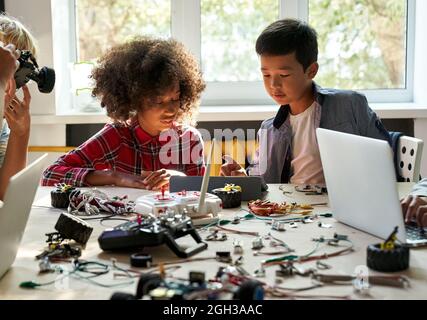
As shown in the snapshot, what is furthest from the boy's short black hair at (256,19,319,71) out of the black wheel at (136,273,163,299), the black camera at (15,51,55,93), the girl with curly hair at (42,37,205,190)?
the black wheel at (136,273,163,299)

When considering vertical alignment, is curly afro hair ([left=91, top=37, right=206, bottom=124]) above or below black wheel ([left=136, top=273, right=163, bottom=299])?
above

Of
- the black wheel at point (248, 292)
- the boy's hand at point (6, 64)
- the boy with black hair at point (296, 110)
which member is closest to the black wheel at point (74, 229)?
the boy's hand at point (6, 64)

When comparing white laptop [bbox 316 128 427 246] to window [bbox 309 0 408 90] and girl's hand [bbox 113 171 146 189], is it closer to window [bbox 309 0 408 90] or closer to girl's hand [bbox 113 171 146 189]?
girl's hand [bbox 113 171 146 189]

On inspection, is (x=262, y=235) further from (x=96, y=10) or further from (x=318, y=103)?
(x=96, y=10)

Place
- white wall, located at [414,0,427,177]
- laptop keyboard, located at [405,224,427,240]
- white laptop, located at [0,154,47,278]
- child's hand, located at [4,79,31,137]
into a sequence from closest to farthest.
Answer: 1. white laptop, located at [0,154,47,278]
2. laptop keyboard, located at [405,224,427,240]
3. child's hand, located at [4,79,31,137]
4. white wall, located at [414,0,427,177]

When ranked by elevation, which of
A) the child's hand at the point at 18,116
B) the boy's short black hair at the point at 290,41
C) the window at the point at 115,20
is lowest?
the child's hand at the point at 18,116

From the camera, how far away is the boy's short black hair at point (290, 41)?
2318 millimetres

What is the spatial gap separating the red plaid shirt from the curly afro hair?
6cm

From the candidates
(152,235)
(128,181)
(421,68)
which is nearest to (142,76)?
(128,181)

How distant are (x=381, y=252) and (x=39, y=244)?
681mm

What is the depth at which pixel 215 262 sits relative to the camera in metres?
1.23

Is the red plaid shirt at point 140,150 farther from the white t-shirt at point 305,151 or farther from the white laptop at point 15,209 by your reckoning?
the white laptop at point 15,209

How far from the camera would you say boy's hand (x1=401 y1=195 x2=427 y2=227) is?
1.44 m
